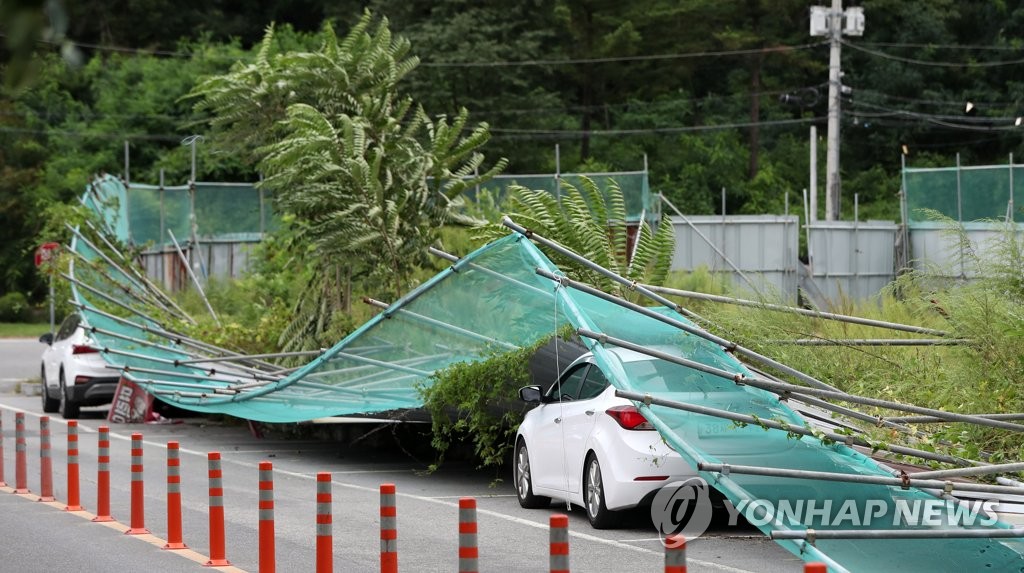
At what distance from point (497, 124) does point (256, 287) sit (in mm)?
23473

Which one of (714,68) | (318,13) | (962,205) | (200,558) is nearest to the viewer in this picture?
(200,558)

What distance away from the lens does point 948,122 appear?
2026 inches

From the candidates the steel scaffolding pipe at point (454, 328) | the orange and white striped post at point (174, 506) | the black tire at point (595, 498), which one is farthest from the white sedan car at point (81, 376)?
the black tire at point (595, 498)

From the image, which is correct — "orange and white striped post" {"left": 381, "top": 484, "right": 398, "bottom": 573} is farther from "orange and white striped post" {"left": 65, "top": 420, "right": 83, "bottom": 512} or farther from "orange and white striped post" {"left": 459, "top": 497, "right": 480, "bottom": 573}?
"orange and white striped post" {"left": 65, "top": 420, "right": 83, "bottom": 512}

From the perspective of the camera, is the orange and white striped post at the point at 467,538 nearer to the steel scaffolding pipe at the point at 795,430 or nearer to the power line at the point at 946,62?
the steel scaffolding pipe at the point at 795,430

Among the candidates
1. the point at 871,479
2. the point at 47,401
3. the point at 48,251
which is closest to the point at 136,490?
the point at 871,479

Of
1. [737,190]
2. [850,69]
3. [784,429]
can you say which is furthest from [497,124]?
[784,429]

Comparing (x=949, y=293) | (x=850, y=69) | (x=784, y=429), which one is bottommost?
(x=784, y=429)

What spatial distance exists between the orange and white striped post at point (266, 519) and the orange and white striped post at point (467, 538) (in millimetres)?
2303

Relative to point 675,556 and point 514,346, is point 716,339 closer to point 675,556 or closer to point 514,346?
point 514,346

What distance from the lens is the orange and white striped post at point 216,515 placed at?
9516 millimetres

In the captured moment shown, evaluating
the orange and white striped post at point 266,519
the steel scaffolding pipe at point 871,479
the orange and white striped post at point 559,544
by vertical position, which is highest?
the orange and white striped post at point 559,544

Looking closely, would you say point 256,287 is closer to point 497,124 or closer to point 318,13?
point 497,124

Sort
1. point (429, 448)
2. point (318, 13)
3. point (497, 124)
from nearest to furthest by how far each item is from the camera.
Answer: point (429, 448)
point (497, 124)
point (318, 13)
